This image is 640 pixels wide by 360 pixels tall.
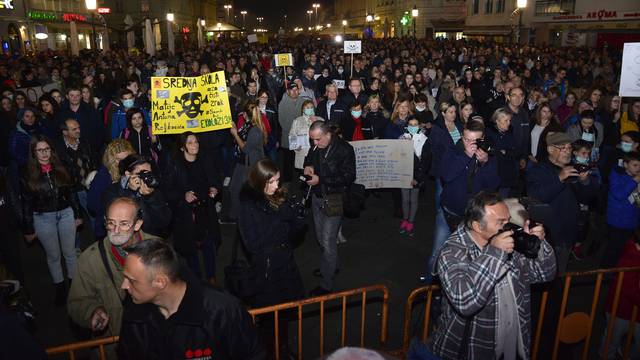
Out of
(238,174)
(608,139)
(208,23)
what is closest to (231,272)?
(238,174)

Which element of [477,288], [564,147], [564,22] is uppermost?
[564,22]

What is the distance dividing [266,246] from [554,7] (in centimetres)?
3996

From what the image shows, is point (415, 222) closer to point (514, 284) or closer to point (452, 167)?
point (452, 167)

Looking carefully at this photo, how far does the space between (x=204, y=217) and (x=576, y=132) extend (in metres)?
6.20

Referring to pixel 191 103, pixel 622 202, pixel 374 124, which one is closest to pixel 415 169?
pixel 374 124

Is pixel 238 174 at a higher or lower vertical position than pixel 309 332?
higher

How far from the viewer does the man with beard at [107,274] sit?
3498mm

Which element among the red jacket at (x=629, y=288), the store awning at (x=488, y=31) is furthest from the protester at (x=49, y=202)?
the store awning at (x=488, y=31)

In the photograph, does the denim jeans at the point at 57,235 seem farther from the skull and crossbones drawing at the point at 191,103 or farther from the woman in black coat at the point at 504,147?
the woman in black coat at the point at 504,147

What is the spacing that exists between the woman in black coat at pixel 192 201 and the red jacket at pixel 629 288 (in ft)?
13.8

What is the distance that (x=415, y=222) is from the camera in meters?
8.39

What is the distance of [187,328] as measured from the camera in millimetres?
2617

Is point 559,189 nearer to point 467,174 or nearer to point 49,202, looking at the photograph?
point 467,174

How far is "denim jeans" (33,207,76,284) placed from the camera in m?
5.62
